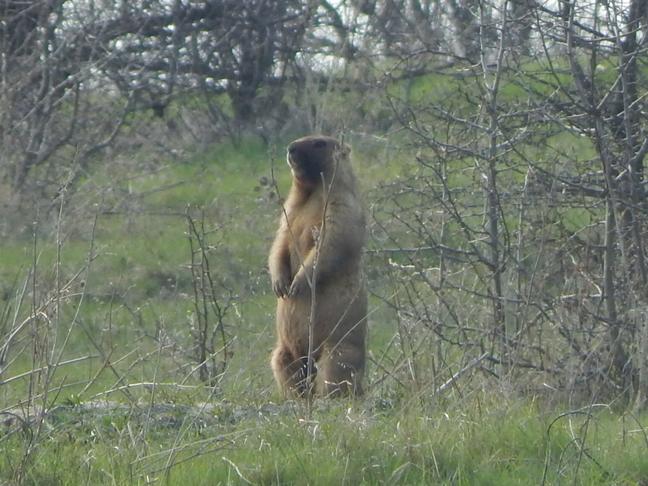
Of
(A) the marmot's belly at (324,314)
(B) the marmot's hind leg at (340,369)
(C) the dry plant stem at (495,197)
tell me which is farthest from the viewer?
(A) the marmot's belly at (324,314)

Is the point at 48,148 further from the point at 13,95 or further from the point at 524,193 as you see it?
the point at 524,193

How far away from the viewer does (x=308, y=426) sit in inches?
221

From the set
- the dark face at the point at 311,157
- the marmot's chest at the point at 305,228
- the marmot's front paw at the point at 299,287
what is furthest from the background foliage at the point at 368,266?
the marmot's front paw at the point at 299,287

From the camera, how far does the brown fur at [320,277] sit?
7.98 m

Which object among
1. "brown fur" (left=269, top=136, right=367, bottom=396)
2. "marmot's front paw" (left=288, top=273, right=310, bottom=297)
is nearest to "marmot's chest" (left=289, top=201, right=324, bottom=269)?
"brown fur" (left=269, top=136, right=367, bottom=396)

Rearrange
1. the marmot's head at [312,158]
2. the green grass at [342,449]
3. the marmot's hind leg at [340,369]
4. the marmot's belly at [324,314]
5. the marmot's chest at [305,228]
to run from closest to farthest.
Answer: the green grass at [342,449], the marmot's hind leg at [340,369], the marmot's belly at [324,314], the marmot's chest at [305,228], the marmot's head at [312,158]

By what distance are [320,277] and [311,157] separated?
0.87 metres

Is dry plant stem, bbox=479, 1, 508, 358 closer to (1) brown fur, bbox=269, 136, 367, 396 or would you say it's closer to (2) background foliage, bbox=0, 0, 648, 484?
(2) background foliage, bbox=0, 0, 648, 484

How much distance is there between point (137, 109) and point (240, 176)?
2.31 meters

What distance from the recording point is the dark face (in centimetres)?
852

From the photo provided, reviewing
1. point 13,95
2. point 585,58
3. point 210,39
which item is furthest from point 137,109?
Result: point 585,58

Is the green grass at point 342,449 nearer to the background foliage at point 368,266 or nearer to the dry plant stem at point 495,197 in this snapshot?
the background foliage at point 368,266

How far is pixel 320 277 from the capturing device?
8.17 m

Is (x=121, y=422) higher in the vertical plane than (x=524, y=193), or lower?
lower
